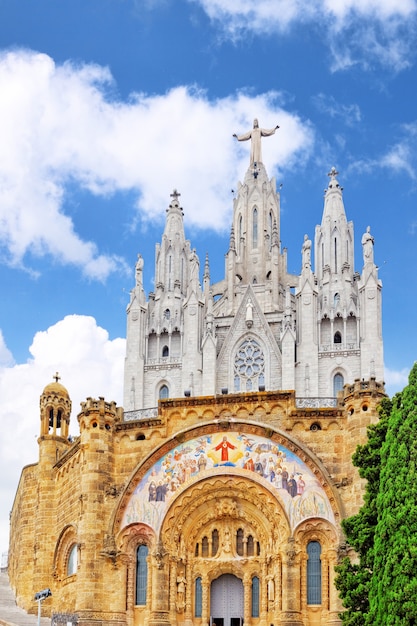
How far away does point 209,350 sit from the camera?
64438mm

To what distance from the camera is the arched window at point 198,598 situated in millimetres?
35162

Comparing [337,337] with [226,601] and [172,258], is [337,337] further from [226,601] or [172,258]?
[226,601]

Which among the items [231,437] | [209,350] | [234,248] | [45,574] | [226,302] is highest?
[234,248]

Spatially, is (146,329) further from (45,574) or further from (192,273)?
(45,574)

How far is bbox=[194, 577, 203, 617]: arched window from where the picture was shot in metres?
35.2

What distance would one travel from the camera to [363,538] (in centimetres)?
2858

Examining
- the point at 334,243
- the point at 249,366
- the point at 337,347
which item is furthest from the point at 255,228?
the point at 337,347

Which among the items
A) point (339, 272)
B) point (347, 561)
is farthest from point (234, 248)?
point (347, 561)

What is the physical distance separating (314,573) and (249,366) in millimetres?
30880

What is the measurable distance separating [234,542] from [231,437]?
400 centimetres

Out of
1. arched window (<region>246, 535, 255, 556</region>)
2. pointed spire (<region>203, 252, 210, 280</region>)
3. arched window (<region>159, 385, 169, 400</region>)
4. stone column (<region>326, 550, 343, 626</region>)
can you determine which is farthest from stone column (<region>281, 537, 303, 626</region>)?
pointed spire (<region>203, 252, 210, 280</region>)

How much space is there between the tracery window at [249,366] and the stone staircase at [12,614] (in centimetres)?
2167

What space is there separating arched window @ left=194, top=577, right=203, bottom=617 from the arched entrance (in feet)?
1.46

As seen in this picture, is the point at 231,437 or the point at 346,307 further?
the point at 346,307
